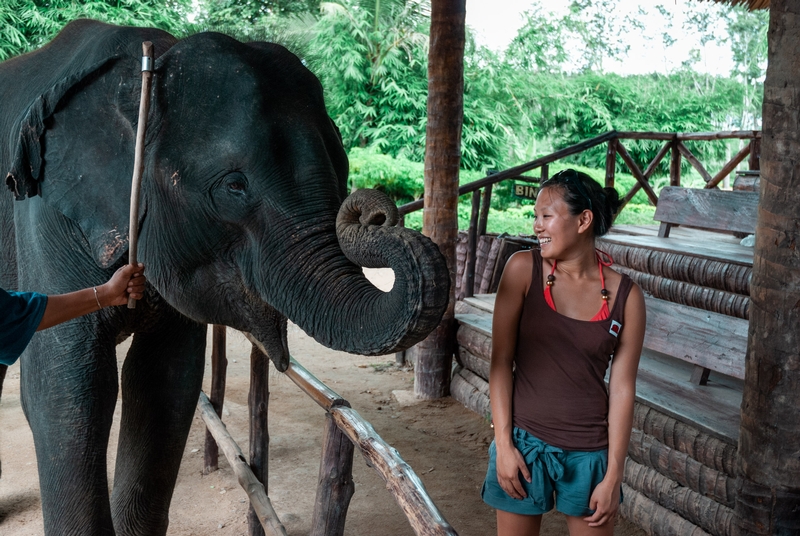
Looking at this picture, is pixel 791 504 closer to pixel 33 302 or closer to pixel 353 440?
pixel 353 440

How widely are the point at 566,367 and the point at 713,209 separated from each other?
10.8 ft

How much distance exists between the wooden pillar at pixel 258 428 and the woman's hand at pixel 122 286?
1.75 metres

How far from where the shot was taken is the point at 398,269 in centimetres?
171

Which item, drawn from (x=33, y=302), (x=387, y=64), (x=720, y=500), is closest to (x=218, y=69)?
(x=33, y=302)

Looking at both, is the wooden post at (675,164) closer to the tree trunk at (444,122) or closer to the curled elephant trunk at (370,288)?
the tree trunk at (444,122)

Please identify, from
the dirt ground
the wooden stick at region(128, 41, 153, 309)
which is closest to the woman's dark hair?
the wooden stick at region(128, 41, 153, 309)

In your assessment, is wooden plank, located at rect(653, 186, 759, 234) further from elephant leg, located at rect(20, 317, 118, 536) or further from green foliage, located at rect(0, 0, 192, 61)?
green foliage, located at rect(0, 0, 192, 61)

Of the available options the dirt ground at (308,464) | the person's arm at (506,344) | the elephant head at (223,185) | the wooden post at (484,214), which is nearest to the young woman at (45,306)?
the elephant head at (223,185)

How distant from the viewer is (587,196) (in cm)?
211

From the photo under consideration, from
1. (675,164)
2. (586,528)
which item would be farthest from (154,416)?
(675,164)

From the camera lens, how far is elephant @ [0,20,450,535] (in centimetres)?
Result: 188

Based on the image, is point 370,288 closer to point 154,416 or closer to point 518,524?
point 518,524

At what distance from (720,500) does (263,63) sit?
2.93 m

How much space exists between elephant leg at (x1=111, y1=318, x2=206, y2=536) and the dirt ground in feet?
3.31
